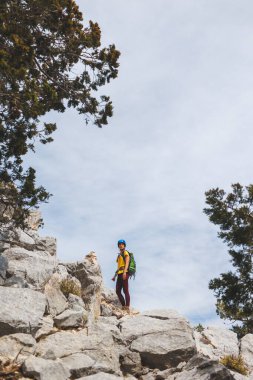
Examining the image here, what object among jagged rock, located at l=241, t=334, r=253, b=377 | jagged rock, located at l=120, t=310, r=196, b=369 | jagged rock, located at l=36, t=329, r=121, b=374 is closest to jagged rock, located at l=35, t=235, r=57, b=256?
jagged rock, located at l=120, t=310, r=196, b=369

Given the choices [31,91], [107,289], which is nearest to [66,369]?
[31,91]

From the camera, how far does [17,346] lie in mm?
11922

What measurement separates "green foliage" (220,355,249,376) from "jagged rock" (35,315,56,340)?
6.07 metres

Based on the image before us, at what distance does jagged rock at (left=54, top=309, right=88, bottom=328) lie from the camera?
563 inches

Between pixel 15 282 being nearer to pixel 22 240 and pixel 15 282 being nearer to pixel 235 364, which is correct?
pixel 22 240

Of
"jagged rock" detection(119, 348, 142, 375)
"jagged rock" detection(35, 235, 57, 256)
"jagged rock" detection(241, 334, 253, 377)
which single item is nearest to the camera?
"jagged rock" detection(119, 348, 142, 375)

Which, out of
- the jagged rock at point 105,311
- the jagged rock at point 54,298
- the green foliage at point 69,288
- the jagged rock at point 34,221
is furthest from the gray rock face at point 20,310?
the jagged rock at point 34,221

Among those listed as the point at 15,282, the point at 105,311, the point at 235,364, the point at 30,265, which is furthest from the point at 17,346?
the point at 235,364

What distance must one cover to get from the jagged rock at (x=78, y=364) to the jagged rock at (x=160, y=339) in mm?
2421

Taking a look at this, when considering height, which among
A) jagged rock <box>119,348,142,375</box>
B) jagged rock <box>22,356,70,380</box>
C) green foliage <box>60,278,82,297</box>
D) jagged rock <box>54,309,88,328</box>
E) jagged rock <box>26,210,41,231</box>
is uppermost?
jagged rock <box>26,210,41,231</box>

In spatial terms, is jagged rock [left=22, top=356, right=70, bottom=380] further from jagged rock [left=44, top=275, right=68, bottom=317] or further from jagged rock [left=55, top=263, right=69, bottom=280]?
jagged rock [left=55, top=263, right=69, bottom=280]

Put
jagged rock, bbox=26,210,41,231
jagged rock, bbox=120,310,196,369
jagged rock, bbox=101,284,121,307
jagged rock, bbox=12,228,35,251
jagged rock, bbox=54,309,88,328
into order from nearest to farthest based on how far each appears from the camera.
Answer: jagged rock, bbox=120,310,196,369 → jagged rock, bbox=54,309,88,328 → jagged rock, bbox=12,228,35,251 → jagged rock, bbox=101,284,121,307 → jagged rock, bbox=26,210,41,231

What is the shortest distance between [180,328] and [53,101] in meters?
8.60

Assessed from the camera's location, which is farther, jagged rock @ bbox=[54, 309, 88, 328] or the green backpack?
the green backpack
